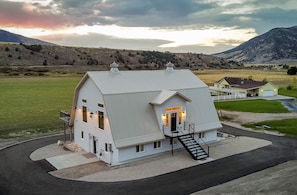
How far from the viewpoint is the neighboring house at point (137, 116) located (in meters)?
19.6

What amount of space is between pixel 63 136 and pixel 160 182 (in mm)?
13087

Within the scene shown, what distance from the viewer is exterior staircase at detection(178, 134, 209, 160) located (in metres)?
20.3

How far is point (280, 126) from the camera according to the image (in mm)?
30969

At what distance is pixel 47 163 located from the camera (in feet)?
63.9

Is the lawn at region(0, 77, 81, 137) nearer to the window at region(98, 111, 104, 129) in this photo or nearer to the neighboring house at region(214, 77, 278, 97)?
the window at region(98, 111, 104, 129)

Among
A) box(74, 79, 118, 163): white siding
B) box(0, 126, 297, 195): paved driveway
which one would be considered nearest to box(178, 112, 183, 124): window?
box(0, 126, 297, 195): paved driveway

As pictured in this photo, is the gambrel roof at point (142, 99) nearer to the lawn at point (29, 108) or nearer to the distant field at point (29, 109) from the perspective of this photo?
the distant field at point (29, 109)

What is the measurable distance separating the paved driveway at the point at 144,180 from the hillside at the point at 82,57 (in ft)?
284

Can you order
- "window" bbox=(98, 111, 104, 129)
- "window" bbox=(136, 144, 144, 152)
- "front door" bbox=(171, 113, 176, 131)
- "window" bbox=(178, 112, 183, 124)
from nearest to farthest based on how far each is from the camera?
"window" bbox=(136, 144, 144, 152)
"window" bbox=(98, 111, 104, 129)
"front door" bbox=(171, 113, 176, 131)
"window" bbox=(178, 112, 183, 124)

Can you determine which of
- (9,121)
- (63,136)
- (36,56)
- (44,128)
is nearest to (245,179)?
(63,136)

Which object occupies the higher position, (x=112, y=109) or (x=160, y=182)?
(x=112, y=109)

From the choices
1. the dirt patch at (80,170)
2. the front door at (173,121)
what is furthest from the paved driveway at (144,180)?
the front door at (173,121)

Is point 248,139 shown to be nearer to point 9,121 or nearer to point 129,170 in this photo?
point 129,170

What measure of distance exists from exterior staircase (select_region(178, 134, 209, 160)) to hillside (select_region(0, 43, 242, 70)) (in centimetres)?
8703
